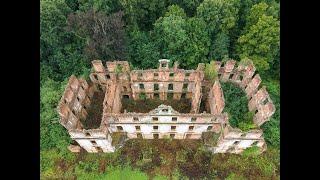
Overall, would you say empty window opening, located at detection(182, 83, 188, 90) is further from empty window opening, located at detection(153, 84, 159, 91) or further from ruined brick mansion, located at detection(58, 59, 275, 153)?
empty window opening, located at detection(153, 84, 159, 91)

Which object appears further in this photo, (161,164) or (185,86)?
(185,86)

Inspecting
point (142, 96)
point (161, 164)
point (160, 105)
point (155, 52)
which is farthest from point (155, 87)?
point (161, 164)

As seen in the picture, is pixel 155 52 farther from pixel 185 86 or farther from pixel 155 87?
pixel 185 86

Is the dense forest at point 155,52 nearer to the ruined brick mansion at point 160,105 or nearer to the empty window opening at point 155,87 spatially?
the ruined brick mansion at point 160,105

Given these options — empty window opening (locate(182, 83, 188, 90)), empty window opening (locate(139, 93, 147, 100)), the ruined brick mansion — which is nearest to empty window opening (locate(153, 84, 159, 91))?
the ruined brick mansion

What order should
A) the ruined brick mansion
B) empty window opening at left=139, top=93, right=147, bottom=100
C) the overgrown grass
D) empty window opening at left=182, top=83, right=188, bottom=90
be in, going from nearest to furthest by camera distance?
the ruined brick mansion < the overgrown grass < empty window opening at left=182, top=83, right=188, bottom=90 < empty window opening at left=139, top=93, right=147, bottom=100

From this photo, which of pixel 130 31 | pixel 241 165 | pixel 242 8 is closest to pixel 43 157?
pixel 130 31
